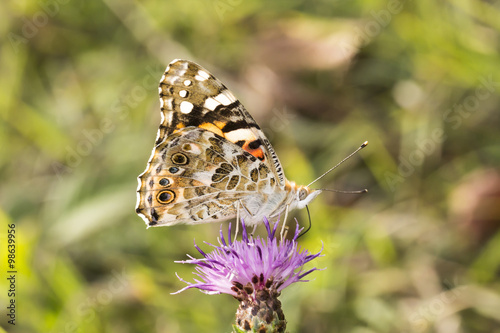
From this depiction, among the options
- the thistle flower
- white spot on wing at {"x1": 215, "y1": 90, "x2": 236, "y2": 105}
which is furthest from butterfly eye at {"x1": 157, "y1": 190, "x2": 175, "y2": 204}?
white spot on wing at {"x1": 215, "y1": 90, "x2": 236, "y2": 105}

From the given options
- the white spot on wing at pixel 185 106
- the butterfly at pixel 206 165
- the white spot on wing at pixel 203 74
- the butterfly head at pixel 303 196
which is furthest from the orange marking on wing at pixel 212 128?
the butterfly head at pixel 303 196

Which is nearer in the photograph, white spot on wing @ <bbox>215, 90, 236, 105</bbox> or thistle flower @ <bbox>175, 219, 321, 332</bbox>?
thistle flower @ <bbox>175, 219, 321, 332</bbox>

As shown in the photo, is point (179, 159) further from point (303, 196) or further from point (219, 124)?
point (303, 196)

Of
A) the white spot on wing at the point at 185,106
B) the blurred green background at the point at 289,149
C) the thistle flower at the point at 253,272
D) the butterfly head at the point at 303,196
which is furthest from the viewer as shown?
the blurred green background at the point at 289,149

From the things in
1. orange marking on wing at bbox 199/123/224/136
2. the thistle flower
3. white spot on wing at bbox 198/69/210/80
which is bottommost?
the thistle flower

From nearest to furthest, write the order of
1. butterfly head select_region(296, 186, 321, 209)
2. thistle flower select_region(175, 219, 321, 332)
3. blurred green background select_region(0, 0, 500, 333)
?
1. thistle flower select_region(175, 219, 321, 332)
2. butterfly head select_region(296, 186, 321, 209)
3. blurred green background select_region(0, 0, 500, 333)

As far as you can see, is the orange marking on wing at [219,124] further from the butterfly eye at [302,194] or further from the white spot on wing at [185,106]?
the butterfly eye at [302,194]

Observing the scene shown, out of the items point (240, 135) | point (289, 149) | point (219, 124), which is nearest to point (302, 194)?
point (240, 135)

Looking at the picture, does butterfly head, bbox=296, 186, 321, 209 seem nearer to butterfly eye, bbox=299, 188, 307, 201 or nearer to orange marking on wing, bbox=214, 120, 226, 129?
butterfly eye, bbox=299, 188, 307, 201
